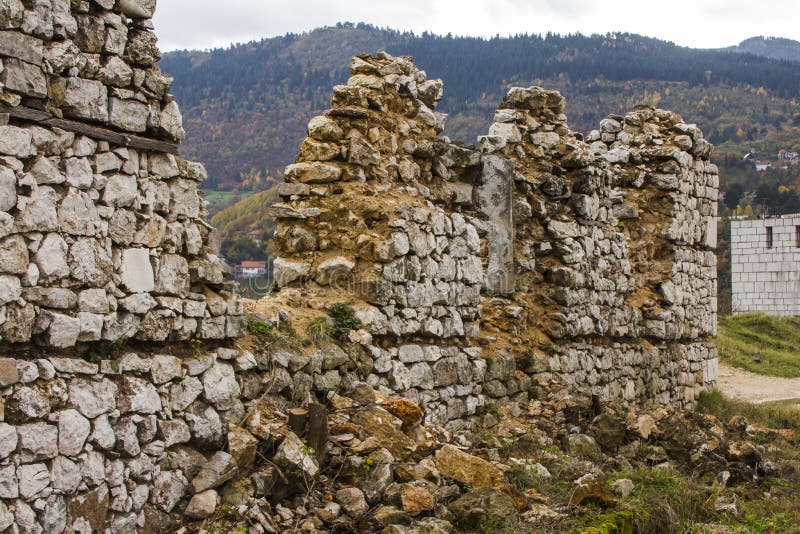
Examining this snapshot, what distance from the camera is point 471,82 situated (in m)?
99.2

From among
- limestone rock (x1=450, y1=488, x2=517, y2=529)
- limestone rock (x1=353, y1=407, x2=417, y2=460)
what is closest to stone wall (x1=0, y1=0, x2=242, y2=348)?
limestone rock (x1=353, y1=407, x2=417, y2=460)

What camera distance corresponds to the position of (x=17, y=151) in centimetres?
536

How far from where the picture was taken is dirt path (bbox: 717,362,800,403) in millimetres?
17812

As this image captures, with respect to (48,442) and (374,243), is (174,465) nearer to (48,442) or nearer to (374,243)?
(48,442)

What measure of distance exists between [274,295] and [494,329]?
305cm

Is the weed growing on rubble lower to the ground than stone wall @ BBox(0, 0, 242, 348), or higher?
lower

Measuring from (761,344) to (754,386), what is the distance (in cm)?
640

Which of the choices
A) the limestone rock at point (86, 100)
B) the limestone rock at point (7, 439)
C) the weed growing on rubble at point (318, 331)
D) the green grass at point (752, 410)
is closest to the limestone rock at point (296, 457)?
the weed growing on rubble at point (318, 331)

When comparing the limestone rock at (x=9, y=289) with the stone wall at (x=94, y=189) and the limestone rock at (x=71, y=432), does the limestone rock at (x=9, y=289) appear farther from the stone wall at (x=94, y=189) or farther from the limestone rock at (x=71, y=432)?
the limestone rock at (x=71, y=432)

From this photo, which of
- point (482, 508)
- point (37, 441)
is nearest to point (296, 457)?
point (482, 508)

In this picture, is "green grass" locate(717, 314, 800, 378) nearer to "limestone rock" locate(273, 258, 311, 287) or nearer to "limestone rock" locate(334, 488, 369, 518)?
"limestone rock" locate(273, 258, 311, 287)

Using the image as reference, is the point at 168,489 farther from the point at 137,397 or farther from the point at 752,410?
the point at 752,410

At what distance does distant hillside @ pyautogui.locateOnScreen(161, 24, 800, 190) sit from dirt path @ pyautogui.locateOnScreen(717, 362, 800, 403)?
39.0 metres

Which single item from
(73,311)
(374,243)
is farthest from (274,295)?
(73,311)
